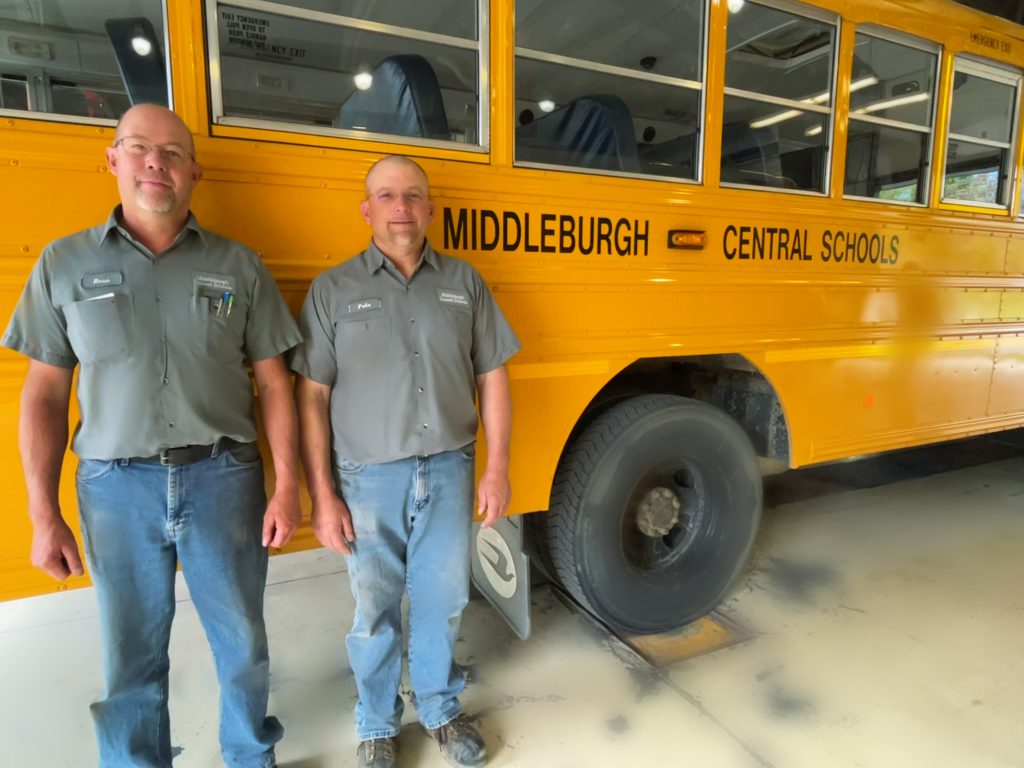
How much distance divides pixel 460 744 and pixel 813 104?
270 cm

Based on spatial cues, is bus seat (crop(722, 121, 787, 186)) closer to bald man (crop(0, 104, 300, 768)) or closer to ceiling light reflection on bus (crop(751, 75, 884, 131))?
ceiling light reflection on bus (crop(751, 75, 884, 131))

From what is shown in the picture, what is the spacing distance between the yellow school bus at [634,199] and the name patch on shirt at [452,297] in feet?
0.80

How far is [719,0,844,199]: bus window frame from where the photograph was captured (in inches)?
96.5

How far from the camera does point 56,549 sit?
1516mm

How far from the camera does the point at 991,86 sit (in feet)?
10.4

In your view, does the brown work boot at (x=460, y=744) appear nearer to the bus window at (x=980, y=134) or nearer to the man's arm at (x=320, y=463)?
the man's arm at (x=320, y=463)

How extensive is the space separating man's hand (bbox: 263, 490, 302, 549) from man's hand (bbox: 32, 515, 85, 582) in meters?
0.43

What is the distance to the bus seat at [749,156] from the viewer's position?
2.49 m

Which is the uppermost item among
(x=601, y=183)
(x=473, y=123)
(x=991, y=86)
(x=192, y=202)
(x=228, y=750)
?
(x=991, y=86)

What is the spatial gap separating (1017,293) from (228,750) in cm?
409

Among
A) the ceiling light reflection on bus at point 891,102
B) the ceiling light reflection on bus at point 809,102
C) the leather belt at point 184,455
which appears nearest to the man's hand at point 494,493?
the leather belt at point 184,455

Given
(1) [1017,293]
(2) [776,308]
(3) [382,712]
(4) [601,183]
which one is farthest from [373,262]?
(1) [1017,293]

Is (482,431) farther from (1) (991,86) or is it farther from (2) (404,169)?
(1) (991,86)

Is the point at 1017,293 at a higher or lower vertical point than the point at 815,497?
higher
